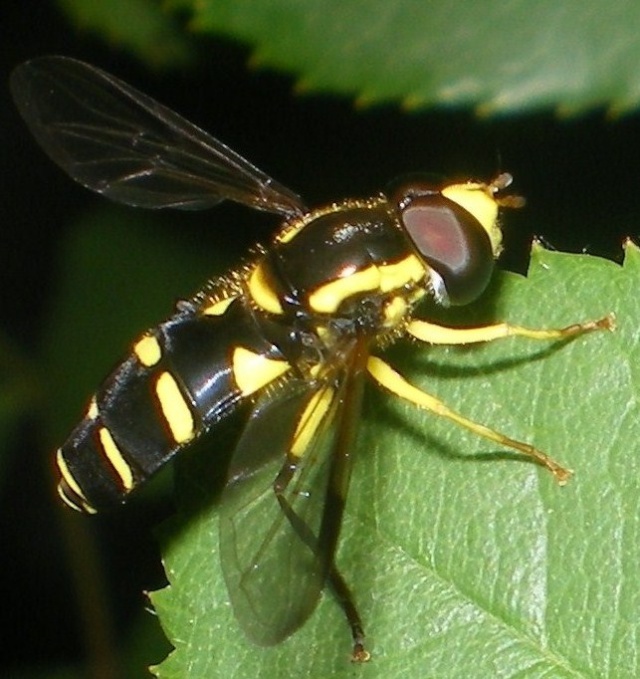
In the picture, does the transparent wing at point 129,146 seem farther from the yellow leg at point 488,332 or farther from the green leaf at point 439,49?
the yellow leg at point 488,332

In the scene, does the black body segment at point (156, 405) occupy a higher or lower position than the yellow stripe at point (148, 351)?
lower

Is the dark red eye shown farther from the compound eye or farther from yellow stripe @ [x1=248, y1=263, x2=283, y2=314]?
yellow stripe @ [x1=248, y1=263, x2=283, y2=314]

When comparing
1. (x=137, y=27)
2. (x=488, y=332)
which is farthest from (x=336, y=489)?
(x=137, y=27)

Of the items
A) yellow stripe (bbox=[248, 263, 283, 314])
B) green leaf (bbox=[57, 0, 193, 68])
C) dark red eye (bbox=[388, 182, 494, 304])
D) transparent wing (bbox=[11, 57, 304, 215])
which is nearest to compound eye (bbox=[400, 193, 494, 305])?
dark red eye (bbox=[388, 182, 494, 304])

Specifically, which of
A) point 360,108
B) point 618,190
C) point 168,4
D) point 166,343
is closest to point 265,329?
point 166,343

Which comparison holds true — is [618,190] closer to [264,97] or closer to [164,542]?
[264,97]

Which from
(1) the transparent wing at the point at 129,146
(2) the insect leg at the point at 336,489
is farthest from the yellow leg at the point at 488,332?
(1) the transparent wing at the point at 129,146

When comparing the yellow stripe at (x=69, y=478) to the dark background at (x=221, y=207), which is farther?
the dark background at (x=221, y=207)

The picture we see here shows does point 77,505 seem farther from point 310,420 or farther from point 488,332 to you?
point 488,332
